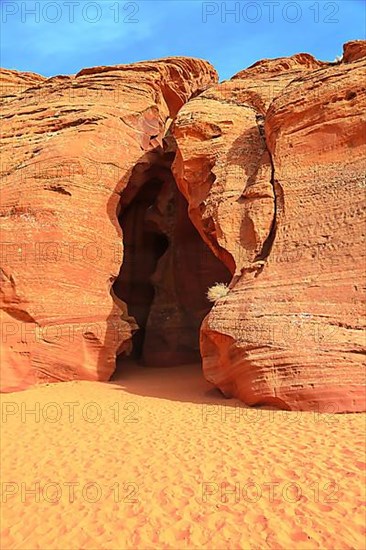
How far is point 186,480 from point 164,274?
1221cm

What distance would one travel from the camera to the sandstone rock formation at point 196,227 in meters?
8.19

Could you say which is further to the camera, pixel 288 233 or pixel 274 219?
pixel 274 219

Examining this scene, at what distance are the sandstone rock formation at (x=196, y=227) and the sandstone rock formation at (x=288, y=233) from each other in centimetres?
3

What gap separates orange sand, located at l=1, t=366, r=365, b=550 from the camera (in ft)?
13.9

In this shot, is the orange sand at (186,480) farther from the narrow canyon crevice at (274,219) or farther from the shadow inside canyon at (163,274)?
the shadow inside canyon at (163,274)

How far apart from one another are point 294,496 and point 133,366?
1175 cm

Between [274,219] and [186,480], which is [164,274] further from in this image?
[186,480]

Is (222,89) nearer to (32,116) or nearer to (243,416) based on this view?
(32,116)

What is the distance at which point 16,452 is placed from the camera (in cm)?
694

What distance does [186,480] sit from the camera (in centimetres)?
529

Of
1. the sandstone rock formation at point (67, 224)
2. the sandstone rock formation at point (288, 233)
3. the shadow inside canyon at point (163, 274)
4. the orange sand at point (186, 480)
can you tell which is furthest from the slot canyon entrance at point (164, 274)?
the orange sand at point (186, 480)

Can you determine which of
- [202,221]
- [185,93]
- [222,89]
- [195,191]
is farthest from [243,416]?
[185,93]

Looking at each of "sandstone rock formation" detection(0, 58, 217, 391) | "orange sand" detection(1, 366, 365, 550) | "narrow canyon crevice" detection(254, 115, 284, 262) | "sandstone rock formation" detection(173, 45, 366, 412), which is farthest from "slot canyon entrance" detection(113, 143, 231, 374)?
"orange sand" detection(1, 366, 365, 550)

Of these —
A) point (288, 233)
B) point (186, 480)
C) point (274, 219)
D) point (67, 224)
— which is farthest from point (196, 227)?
point (186, 480)
